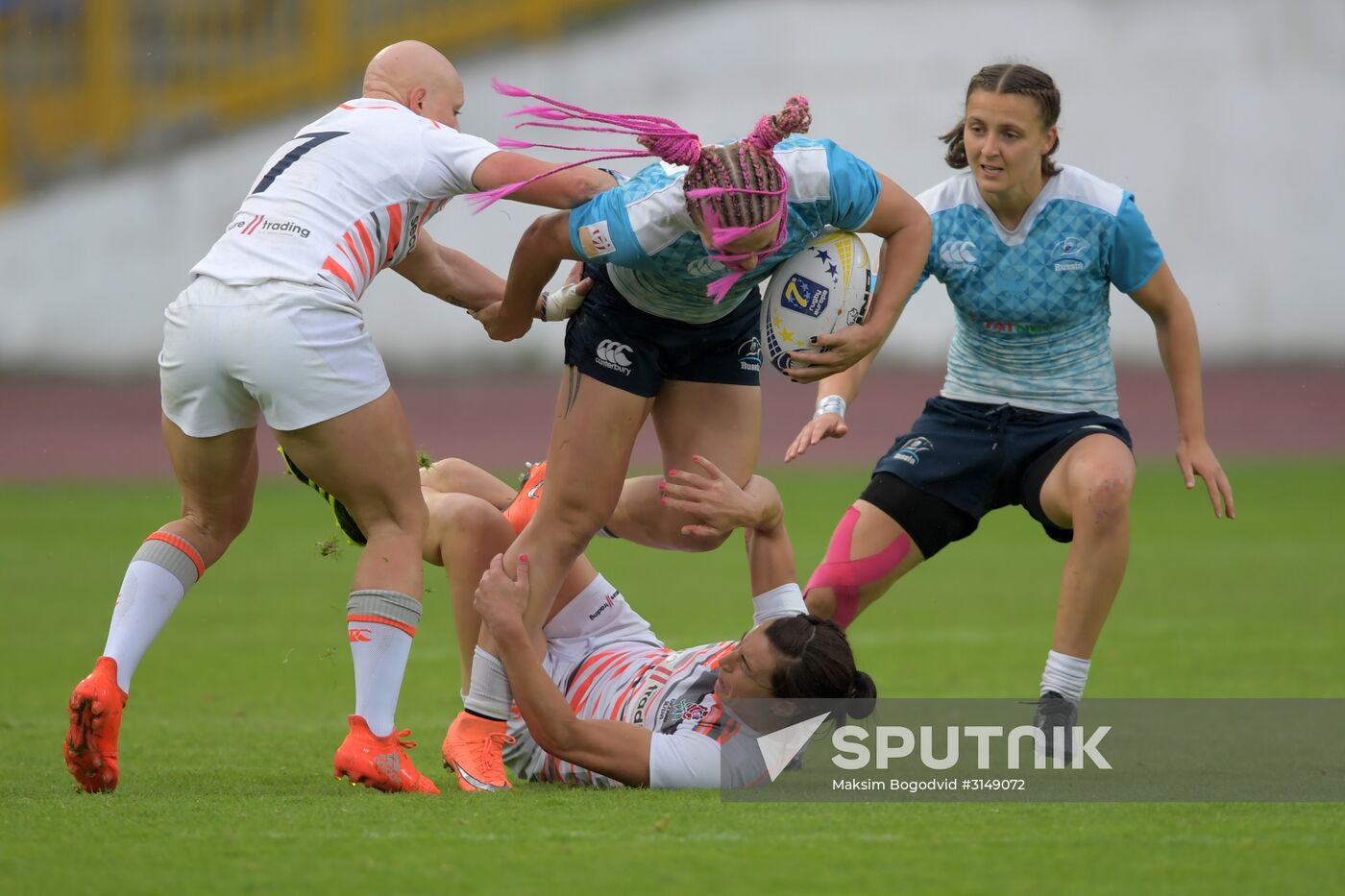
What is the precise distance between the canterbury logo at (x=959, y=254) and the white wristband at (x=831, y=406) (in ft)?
2.09

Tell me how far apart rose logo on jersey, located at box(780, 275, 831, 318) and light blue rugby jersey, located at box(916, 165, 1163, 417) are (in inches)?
39.1

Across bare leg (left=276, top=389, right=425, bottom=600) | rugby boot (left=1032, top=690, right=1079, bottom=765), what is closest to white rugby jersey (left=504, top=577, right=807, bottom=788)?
bare leg (left=276, top=389, right=425, bottom=600)

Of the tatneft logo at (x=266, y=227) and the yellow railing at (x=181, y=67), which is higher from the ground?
the tatneft logo at (x=266, y=227)

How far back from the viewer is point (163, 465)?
16.8 metres

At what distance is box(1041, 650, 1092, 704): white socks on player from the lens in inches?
218

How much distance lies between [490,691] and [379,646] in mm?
474

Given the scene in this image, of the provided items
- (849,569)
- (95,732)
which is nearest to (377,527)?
(95,732)

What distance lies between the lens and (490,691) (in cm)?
511

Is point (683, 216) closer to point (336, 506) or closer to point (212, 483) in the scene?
point (336, 506)

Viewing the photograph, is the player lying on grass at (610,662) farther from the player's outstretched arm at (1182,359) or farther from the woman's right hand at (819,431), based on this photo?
the player's outstretched arm at (1182,359)

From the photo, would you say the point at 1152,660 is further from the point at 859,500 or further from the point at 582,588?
the point at 582,588

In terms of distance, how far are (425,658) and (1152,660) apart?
11.3 ft

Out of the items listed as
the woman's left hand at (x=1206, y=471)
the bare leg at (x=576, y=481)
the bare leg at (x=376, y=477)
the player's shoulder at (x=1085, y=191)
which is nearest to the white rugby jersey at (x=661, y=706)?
the bare leg at (x=576, y=481)

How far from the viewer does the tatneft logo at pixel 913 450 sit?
19.9ft
